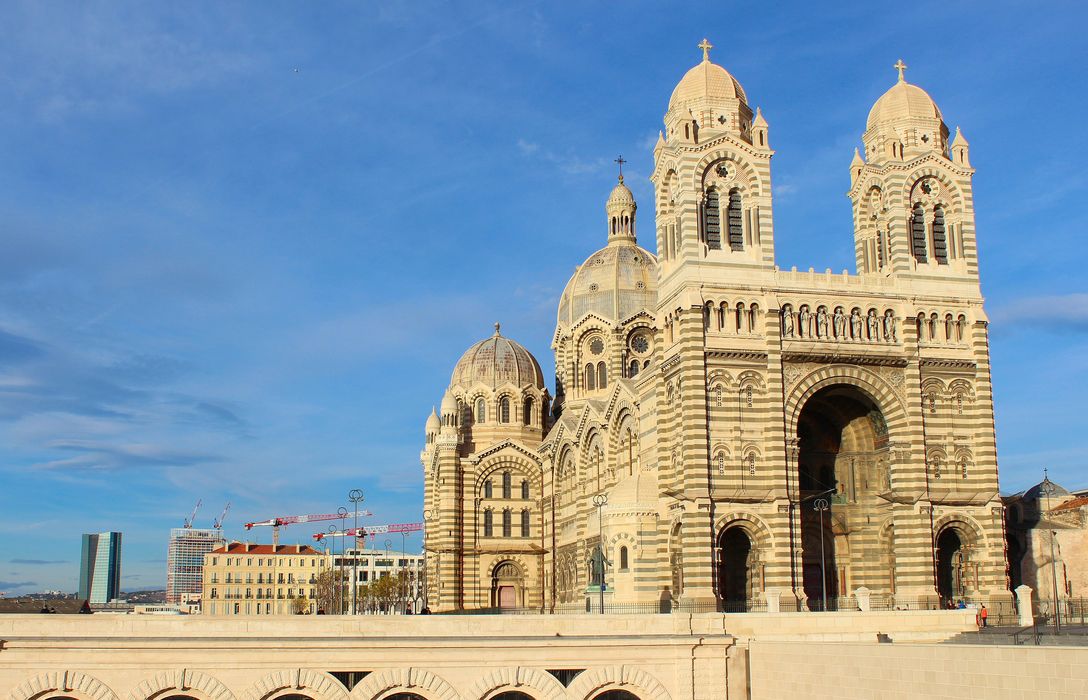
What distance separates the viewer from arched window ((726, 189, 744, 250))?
55531 millimetres

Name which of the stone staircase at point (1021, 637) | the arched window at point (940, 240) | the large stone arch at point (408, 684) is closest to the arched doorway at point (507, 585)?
the arched window at point (940, 240)

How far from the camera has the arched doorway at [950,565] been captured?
5416 cm

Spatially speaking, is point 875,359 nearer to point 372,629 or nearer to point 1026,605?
point 1026,605

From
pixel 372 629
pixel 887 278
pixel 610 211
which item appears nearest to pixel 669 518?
pixel 887 278

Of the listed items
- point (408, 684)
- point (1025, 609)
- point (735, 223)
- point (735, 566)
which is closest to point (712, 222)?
point (735, 223)

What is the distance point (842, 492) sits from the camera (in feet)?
188

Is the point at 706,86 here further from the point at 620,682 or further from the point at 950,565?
the point at 620,682

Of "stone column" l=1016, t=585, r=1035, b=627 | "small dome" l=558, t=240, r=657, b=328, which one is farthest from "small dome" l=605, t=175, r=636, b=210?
"stone column" l=1016, t=585, r=1035, b=627

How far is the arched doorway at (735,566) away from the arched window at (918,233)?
16782 millimetres

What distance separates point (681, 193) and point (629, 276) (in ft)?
87.7

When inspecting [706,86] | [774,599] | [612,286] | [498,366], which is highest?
[706,86]

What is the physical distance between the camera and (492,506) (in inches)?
3157

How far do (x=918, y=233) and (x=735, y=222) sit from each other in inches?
380

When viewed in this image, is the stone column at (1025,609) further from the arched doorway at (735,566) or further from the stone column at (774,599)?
the arched doorway at (735,566)
